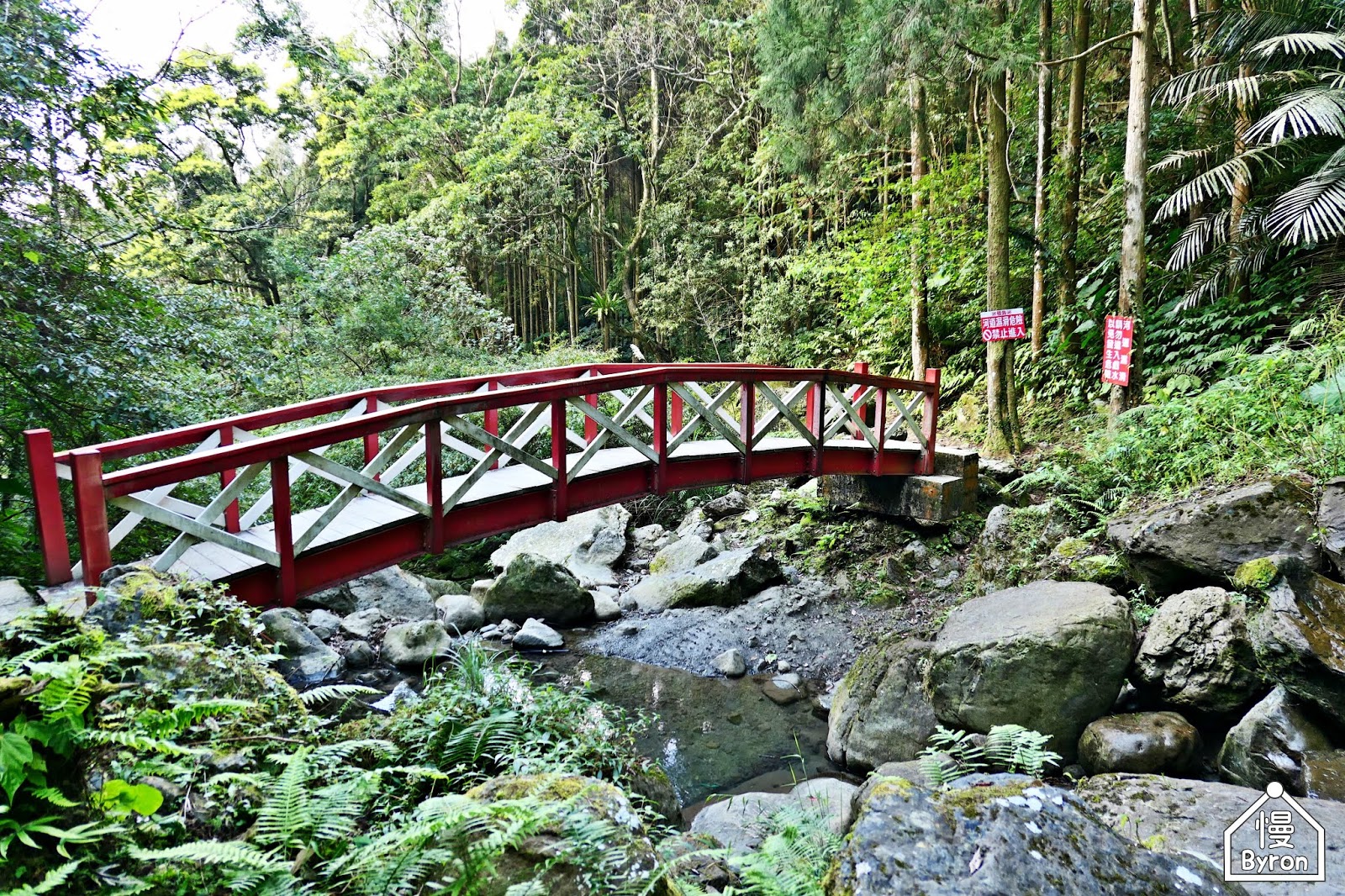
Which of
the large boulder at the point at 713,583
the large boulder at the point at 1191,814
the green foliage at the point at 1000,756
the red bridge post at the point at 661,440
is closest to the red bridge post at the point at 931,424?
the large boulder at the point at 713,583

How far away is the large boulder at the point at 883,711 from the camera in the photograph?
5148mm

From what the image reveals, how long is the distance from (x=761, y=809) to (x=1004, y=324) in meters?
6.56

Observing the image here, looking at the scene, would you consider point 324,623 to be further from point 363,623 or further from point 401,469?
point 401,469

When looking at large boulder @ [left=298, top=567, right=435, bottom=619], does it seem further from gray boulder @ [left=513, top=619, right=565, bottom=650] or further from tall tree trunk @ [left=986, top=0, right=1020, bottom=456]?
tall tree trunk @ [left=986, top=0, right=1020, bottom=456]

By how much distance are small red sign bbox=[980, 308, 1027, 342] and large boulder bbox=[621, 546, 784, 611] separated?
3.93 meters

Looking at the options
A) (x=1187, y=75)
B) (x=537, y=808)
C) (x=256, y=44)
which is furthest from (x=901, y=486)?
(x=256, y=44)

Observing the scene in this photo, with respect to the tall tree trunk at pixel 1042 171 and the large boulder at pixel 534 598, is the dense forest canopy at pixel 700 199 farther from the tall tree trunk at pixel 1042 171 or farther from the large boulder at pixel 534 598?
the large boulder at pixel 534 598

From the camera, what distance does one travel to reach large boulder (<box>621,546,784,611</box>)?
330 inches

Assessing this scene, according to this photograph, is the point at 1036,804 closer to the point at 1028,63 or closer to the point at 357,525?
the point at 357,525

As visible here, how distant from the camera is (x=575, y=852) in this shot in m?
2.01

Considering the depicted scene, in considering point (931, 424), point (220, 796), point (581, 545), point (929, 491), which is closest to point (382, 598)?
point (581, 545)

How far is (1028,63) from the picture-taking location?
783 cm

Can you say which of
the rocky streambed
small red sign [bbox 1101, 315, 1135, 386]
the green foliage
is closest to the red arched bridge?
the rocky streambed

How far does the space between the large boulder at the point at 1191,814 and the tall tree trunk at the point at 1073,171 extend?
7705mm
